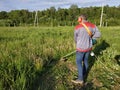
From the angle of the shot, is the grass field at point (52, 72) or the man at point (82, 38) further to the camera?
the man at point (82, 38)

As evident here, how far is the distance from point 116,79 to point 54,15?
3065 inches

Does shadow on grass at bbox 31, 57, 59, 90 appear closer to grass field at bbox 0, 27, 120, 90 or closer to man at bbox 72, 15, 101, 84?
grass field at bbox 0, 27, 120, 90

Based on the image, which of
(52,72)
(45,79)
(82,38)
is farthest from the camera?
(52,72)

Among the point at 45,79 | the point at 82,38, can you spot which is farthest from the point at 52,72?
the point at 82,38

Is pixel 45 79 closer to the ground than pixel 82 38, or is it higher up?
closer to the ground

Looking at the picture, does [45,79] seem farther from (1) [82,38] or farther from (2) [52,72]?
(1) [82,38]

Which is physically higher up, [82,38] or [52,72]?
[82,38]

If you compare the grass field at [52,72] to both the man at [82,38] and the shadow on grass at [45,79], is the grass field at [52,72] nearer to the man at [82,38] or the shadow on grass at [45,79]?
the shadow on grass at [45,79]

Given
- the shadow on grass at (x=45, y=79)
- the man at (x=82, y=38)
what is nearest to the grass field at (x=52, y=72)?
the shadow on grass at (x=45, y=79)

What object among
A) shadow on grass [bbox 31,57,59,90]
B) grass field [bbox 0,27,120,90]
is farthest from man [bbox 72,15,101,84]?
shadow on grass [bbox 31,57,59,90]

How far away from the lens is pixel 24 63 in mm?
5996

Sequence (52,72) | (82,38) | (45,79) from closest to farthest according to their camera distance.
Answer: (82,38) → (45,79) → (52,72)

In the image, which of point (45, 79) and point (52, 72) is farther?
point (52, 72)

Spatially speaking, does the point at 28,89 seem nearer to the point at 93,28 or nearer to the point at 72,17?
the point at 93,28
